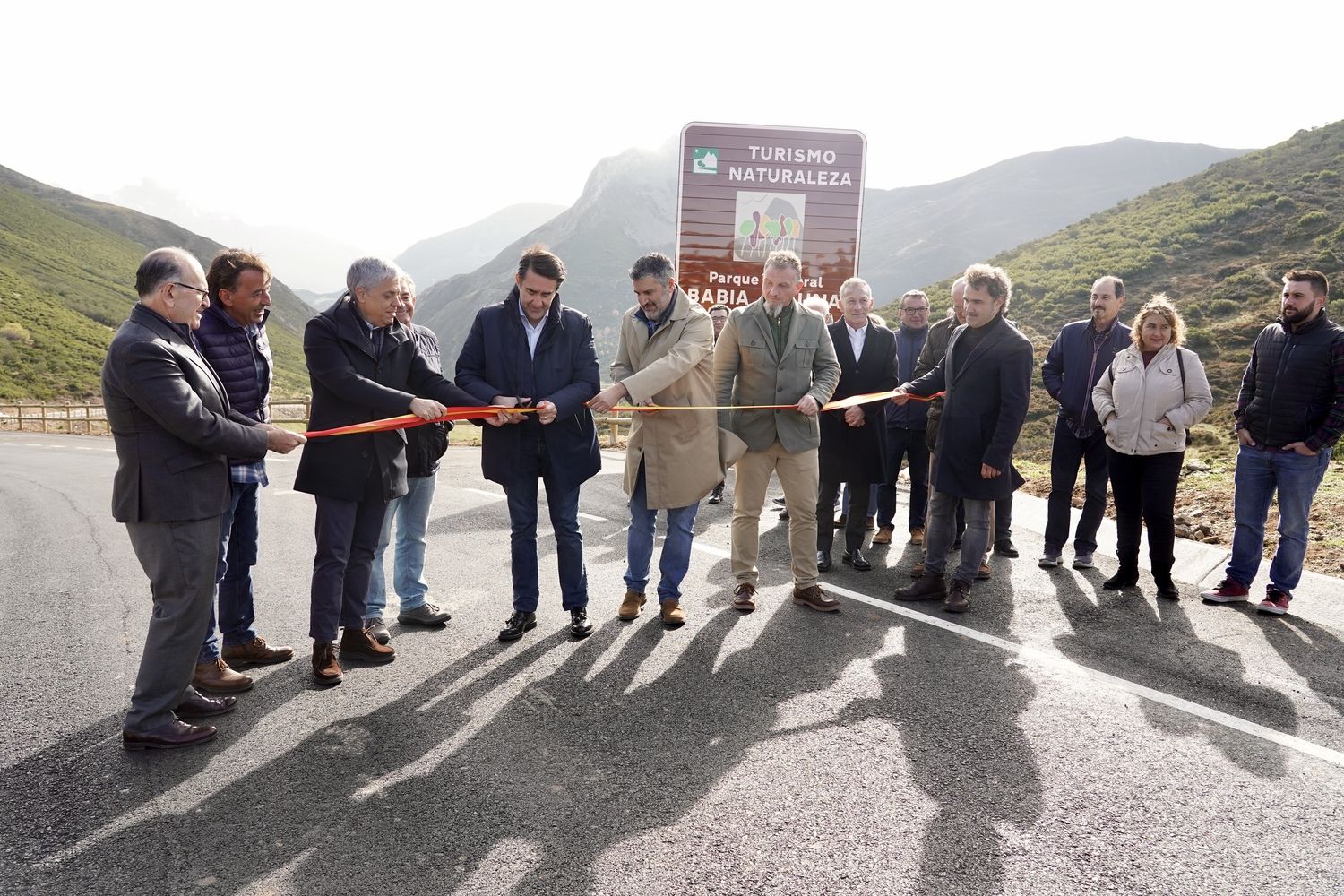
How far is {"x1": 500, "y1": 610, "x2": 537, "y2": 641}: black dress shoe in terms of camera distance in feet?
15.5

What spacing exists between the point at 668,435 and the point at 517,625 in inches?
56.8

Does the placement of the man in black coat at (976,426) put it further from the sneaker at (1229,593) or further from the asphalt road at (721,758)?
the sneaker at (1229,593)

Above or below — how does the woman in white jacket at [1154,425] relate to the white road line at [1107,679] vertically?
above

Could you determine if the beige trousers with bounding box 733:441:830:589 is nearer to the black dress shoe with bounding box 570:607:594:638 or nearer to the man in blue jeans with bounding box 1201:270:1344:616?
the black dress shoe with bounding box 570:607:594:638

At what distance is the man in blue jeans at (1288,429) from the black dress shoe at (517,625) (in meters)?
4.42

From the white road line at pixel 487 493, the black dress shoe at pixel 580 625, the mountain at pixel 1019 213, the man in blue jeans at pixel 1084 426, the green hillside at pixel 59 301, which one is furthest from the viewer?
the mountain at pixel 1019 213

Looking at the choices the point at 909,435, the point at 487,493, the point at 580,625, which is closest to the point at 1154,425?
the point at 909,435

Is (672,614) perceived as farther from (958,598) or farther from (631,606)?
(958,598)

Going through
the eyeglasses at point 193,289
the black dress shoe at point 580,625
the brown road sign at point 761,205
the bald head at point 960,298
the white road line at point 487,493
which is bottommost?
the white road line at point 487,493

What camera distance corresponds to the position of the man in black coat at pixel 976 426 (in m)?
5.23

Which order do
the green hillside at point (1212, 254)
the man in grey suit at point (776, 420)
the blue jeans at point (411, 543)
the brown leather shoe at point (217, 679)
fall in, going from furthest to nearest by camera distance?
the green hillside at point (1212, 254) < the man in grey suit at point (776, 420) < the blue jeans at point (411, 543) < the brown leather shoe at point (217, 679)

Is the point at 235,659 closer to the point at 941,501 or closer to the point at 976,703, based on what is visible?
the point at 976,703

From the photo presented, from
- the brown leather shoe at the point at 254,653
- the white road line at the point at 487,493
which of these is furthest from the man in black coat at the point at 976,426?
the white road line at the point at 487,493

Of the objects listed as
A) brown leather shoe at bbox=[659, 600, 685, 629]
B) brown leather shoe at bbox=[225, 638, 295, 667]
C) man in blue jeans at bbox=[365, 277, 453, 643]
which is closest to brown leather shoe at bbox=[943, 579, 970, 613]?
brown leather shoe at bbox=[659, 600, 685, 629]
